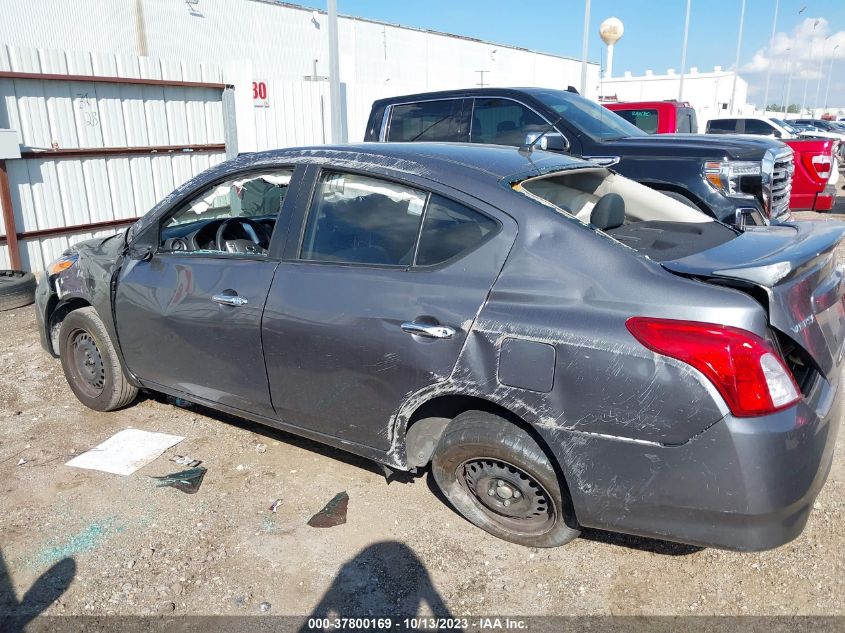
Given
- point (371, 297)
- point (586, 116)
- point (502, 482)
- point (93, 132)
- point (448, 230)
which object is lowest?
point (502, 482)

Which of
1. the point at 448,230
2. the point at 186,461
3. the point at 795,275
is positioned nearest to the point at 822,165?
the point at 795,275

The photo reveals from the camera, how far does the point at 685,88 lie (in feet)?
204

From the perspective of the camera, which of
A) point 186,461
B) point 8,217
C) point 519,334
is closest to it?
point 519,334

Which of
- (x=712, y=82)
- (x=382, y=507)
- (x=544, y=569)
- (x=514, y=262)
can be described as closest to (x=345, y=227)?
(x=514, y=262)

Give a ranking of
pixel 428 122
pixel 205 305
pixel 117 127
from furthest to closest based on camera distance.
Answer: pixel 117 127, pixel 428 122, pixel 205 305

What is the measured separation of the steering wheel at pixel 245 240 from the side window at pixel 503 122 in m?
3.42

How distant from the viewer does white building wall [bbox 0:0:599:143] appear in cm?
2054

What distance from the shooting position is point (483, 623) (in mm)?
2611

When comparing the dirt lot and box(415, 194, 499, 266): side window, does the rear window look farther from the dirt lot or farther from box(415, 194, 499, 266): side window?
box(415, 194, 499, 266): side window

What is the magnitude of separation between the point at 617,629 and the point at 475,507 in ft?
2.65

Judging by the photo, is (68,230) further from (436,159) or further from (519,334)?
(519,334)

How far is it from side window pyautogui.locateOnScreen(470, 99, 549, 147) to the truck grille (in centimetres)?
224

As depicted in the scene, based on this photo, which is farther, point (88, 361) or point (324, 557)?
point (88, 361)

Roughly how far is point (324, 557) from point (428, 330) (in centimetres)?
114
